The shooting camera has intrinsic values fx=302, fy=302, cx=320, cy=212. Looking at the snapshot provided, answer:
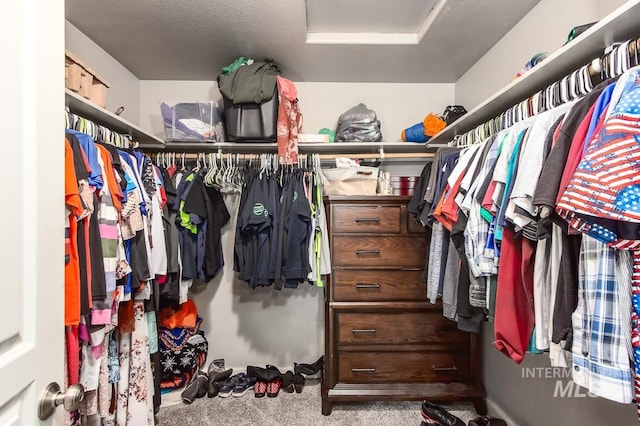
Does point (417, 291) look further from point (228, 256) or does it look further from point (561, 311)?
point (228, 256)

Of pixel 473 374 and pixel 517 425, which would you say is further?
pixel 473 374

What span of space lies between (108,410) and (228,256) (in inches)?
46.1

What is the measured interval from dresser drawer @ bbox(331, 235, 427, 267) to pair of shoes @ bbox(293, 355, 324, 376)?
2.97ft

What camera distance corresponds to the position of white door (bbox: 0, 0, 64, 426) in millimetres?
521

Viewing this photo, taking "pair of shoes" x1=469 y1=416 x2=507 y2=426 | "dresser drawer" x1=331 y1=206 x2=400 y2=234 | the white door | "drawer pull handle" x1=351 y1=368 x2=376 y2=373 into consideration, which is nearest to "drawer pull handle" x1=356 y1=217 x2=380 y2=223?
"dresser drawer" x1=331 y1=206 x2=400 y2=234

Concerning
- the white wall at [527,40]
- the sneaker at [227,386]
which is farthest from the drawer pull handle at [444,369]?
the white wall at [527,40]

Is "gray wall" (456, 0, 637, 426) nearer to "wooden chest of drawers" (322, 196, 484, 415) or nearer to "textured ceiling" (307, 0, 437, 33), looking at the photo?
"wooden chest of drawers" (322, 196, 484, 415)

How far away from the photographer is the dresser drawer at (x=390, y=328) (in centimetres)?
190

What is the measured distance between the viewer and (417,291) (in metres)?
1.91

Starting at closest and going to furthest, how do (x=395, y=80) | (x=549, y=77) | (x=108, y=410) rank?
(x=549, y=77) → (x=108, y=410) → (x=395, y=80)

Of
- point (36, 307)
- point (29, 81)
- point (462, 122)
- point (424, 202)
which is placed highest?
point (462, 122)

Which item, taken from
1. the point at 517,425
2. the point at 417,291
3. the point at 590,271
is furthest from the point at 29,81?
the point at 517,425

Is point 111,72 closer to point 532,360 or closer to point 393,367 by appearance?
point 393,367

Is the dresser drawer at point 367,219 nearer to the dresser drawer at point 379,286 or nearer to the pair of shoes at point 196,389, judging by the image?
the dresser drawer at point 379,286
